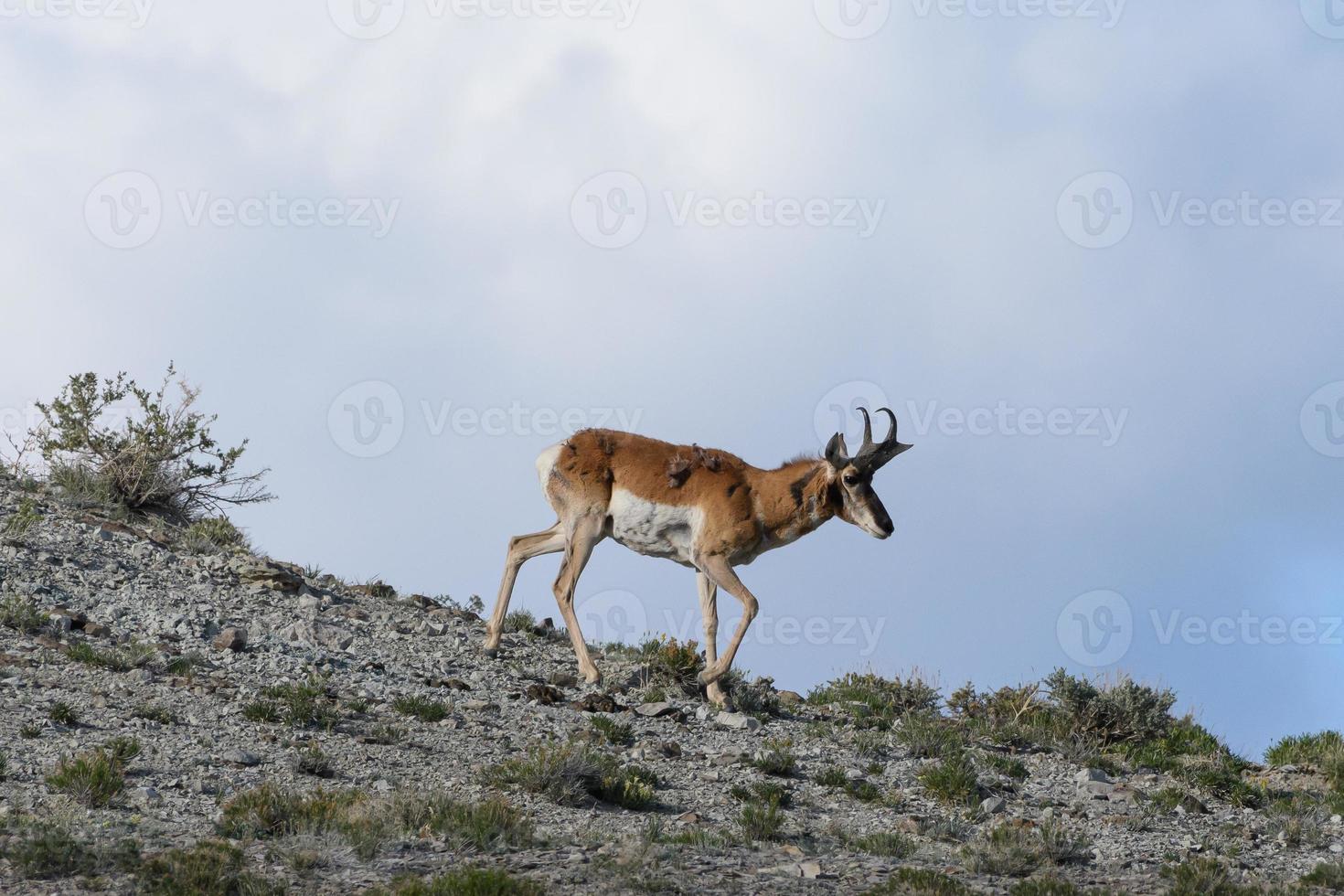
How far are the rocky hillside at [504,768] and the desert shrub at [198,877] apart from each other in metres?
0.02

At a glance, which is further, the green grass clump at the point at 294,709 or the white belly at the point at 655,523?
the white belly at the point at 655,523

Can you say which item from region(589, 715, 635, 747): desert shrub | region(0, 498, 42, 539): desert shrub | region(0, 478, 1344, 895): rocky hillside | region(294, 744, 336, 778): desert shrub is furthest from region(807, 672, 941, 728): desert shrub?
region(0, 498, 42, 539): desert shrub

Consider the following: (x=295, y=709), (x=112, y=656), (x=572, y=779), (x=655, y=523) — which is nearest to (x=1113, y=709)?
(x=655, y=523)

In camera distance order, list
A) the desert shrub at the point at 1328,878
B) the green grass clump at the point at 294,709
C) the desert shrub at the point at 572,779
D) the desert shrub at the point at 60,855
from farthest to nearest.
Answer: the green grass clump at the point at 294,709
the desert shrub at the point at 572,779
the desert shrub at the point at 1328,878
the desert shrub at the point at 60,855

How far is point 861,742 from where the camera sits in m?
14.5

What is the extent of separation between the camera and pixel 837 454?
1600 centimetres

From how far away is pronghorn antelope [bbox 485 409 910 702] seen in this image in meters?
15.9

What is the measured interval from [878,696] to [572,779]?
6.49 meters

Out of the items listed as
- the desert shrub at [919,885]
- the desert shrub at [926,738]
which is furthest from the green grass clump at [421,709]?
the desert shrub at [919,885]

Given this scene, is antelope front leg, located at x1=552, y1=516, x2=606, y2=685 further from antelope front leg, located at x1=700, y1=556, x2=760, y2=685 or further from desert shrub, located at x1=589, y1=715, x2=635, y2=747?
desert shrub, located at x1=589, y1=715, x2=635, y2=747

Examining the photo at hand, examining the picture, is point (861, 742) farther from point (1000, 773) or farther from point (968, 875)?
point (968, 875)

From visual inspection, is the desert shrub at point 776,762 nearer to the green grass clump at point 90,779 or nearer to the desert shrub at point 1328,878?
the desert shrub at point 1328,878

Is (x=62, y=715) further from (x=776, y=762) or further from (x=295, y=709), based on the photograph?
(x=776, y=762)

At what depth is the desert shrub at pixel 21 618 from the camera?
15.2 meters
